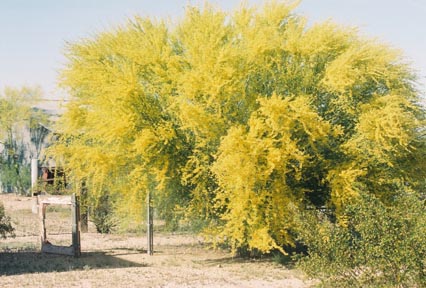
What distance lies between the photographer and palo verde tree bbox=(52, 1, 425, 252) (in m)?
14.9

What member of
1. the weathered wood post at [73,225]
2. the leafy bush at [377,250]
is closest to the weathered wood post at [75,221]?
the weathered wood post at [73,225]

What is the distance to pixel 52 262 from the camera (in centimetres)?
1573

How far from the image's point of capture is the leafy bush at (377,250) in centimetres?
907

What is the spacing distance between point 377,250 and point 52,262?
369 inches

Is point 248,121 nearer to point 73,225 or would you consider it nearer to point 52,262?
point 73,225

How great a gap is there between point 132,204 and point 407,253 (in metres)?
8.92

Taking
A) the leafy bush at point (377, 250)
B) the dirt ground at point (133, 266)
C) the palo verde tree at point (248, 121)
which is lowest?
the dirt ground at point (133, 266)

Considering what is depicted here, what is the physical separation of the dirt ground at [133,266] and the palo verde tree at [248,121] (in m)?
0.87

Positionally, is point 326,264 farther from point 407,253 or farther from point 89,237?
point 89,237

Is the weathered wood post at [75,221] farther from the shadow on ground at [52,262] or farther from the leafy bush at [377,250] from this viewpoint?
the leafy bush at [377,250]

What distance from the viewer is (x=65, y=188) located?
67.6 ft

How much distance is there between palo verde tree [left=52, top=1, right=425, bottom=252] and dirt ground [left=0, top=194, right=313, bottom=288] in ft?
2.85

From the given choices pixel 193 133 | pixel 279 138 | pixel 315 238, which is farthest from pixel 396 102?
pixel 315 238

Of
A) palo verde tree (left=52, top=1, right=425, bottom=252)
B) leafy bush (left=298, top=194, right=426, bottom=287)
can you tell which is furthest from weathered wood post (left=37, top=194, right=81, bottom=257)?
leafy bush (left=298, top=194, right=426, bottom=287)
